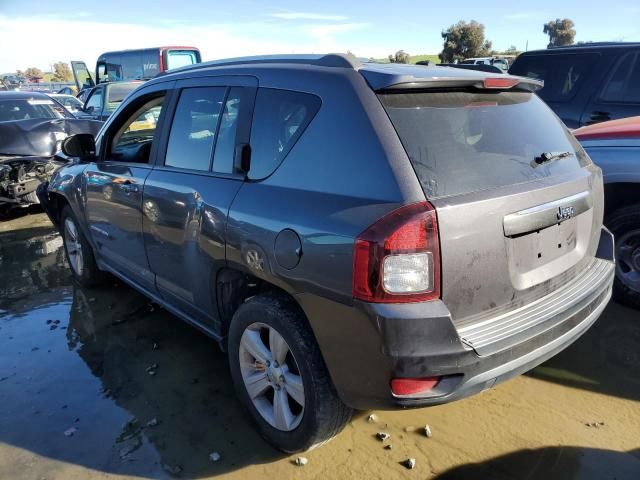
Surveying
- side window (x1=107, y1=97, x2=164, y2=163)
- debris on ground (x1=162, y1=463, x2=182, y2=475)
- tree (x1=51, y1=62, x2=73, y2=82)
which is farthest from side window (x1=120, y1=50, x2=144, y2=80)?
tree (x1=51, y1=62, x2=73, y2=82)

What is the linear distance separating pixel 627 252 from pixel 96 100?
39.7 feet

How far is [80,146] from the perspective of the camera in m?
3.98

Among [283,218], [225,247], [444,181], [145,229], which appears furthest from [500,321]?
[145,229]

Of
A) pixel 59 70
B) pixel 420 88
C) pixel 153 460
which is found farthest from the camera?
pixel 59 70

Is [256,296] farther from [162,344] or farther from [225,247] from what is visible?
[162,344]

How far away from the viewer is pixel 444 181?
2010 millimetres

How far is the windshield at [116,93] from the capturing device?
11.4 metres

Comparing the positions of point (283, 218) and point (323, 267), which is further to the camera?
point (283, 218)

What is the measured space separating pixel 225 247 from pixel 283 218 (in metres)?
0.49

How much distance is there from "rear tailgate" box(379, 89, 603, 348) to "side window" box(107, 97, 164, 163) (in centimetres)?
205

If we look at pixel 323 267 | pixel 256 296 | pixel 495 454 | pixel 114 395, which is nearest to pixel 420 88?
pixel 323 267

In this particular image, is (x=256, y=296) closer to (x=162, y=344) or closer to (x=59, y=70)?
(x=162, y=344)

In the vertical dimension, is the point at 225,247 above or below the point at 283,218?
below

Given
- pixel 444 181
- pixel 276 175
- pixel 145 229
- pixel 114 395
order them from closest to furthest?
pixel 444 181 < pixel 276 175 < pixel 114 395 < pixel 145 229
